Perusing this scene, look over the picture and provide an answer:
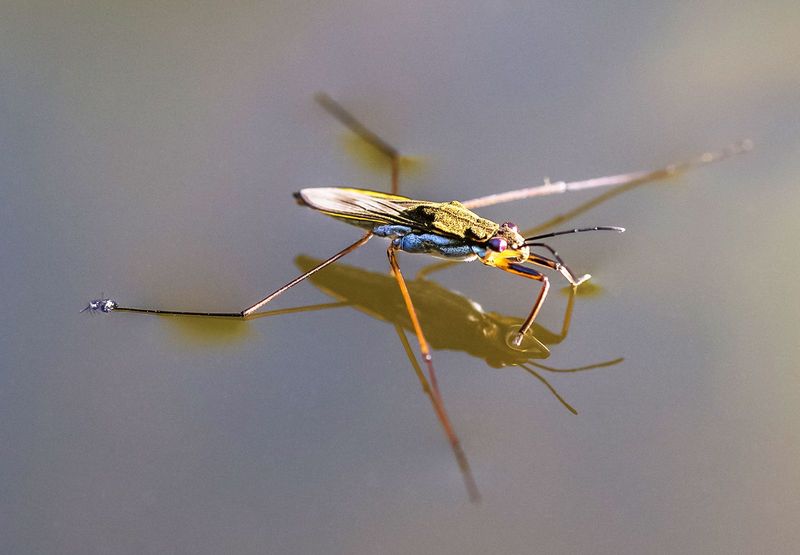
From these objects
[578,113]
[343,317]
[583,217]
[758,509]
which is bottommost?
[758,509]

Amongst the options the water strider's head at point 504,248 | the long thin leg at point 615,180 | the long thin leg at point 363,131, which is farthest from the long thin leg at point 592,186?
the long thin leg at point 363,131

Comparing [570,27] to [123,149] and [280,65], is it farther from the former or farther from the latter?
[123,149]

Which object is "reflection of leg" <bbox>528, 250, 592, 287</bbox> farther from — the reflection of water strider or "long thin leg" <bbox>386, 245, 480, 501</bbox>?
"long thin leg" <bbox>386, 245, 480, 501</bbox>

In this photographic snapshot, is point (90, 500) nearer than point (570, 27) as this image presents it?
Yes

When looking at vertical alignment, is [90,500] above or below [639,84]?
below

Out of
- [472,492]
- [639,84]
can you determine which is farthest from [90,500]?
[639,84]

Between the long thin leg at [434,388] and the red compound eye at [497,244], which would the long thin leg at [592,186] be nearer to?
the long thin leg at [434,388]

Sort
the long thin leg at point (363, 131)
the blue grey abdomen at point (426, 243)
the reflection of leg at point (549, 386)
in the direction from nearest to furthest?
the reflection of leg at point (549, 386) < the blue grey abdomen at point (426, 243) < the long thin leg at point (363, 131)
